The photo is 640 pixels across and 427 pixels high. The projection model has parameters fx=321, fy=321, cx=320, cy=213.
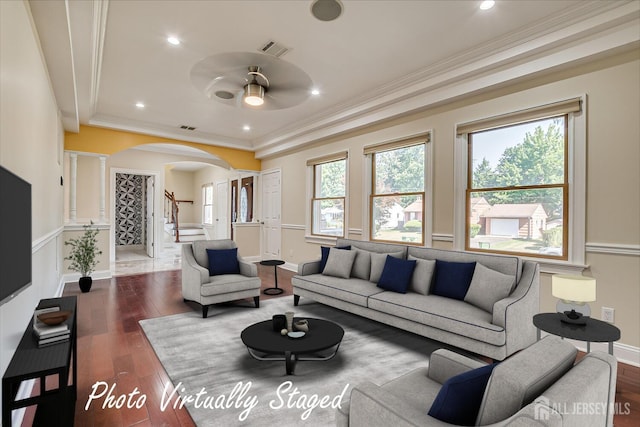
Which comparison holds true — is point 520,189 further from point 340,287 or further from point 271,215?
point 271,215

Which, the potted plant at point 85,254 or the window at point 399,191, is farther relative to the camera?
the potted plant at point 85,254

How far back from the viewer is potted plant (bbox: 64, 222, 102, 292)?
5048 mm

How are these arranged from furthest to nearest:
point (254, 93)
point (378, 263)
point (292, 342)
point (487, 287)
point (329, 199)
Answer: point (329, 199) → point (378, 263) → point (254, 93) → point (487, 287) → point (292, 342)

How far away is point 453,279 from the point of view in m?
3.19

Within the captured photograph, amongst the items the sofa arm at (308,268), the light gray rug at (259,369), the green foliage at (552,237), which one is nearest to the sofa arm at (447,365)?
the light gray rug at (259,369)

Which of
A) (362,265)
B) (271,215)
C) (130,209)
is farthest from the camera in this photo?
(130,209)

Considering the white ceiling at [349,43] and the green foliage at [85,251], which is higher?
the white ceiling at [349,43]

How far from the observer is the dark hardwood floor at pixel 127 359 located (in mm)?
2039

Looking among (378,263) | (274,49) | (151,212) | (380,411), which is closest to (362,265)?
(378,263)

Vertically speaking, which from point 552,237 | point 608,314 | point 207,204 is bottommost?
point 608,314

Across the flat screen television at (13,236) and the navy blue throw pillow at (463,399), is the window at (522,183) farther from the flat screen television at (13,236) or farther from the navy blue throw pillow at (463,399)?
the flat screen television at (13,236)

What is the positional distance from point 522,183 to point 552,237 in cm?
65

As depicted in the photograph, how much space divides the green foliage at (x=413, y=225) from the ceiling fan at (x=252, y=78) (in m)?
2.36

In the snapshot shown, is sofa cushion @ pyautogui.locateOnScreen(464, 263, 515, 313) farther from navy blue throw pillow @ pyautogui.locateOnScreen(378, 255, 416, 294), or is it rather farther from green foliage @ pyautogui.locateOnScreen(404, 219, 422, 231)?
green foliage @ pyautogui.locateOnScreen(404, 219, 422, 231)
